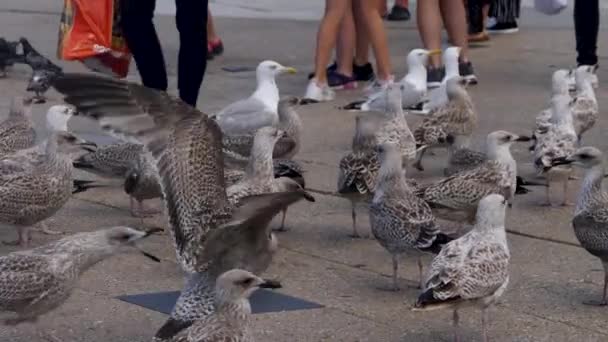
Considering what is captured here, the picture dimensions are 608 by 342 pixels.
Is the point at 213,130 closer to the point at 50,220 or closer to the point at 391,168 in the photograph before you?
the point at 391,168

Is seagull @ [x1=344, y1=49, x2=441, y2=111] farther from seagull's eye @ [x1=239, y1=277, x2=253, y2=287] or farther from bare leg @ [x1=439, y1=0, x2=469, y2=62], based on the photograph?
seagull's eye @ [x1=239, y1=277, x2=253, y2=287]

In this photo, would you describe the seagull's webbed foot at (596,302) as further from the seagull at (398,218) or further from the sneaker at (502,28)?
the sneaker at (502,28)

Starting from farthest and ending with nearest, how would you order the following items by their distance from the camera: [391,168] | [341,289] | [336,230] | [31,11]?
1. [31,11]
2. [336,230]
3. [391,168]
4. [341,289]

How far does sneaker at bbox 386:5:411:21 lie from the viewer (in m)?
17.1

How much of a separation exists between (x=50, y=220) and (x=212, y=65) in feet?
18.8

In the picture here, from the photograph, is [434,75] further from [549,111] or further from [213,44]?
[213,44]

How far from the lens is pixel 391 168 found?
25.6 ft

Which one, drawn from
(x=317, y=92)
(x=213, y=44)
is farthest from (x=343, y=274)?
(x=213, y=44)

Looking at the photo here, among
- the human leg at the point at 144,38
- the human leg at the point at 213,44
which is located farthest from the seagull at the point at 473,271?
the human leg at the point at 213,44

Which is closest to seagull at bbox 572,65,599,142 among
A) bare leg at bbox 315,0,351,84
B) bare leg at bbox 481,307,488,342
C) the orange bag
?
bare leg at bbox 315,0,351,84

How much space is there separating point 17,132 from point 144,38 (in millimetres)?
1175

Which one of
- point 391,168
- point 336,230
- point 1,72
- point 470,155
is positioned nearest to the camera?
point 391,168

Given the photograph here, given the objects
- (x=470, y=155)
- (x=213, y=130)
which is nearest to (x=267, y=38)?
(x=470, y=155)

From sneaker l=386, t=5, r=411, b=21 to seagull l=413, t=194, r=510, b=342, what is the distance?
10.6 meters
